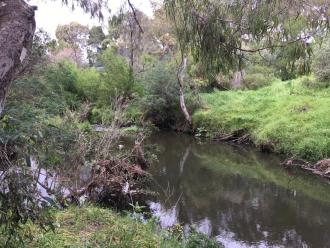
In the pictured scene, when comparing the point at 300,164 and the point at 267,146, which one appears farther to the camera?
the point at 267,146

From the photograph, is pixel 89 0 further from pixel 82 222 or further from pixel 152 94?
pixel 152 94

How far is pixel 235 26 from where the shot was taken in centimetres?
440

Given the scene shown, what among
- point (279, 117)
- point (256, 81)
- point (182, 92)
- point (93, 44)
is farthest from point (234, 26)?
point (93, 44)

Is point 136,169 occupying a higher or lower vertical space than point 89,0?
lower

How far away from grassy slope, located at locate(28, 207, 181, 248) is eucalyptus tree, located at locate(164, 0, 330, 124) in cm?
193

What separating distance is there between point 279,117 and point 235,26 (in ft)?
37.4

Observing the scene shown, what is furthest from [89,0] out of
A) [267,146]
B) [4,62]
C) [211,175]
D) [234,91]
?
[234,91]

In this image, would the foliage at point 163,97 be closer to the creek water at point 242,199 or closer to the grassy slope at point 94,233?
the creek water at point 242,199

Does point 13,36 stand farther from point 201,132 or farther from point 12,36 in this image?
point 201,132

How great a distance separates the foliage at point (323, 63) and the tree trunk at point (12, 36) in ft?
50.1

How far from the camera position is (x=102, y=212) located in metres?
5.60

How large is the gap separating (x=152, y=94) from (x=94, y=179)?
10.9 metres

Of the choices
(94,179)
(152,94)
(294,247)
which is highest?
(152,94)

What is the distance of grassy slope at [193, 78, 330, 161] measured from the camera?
42.4ft
